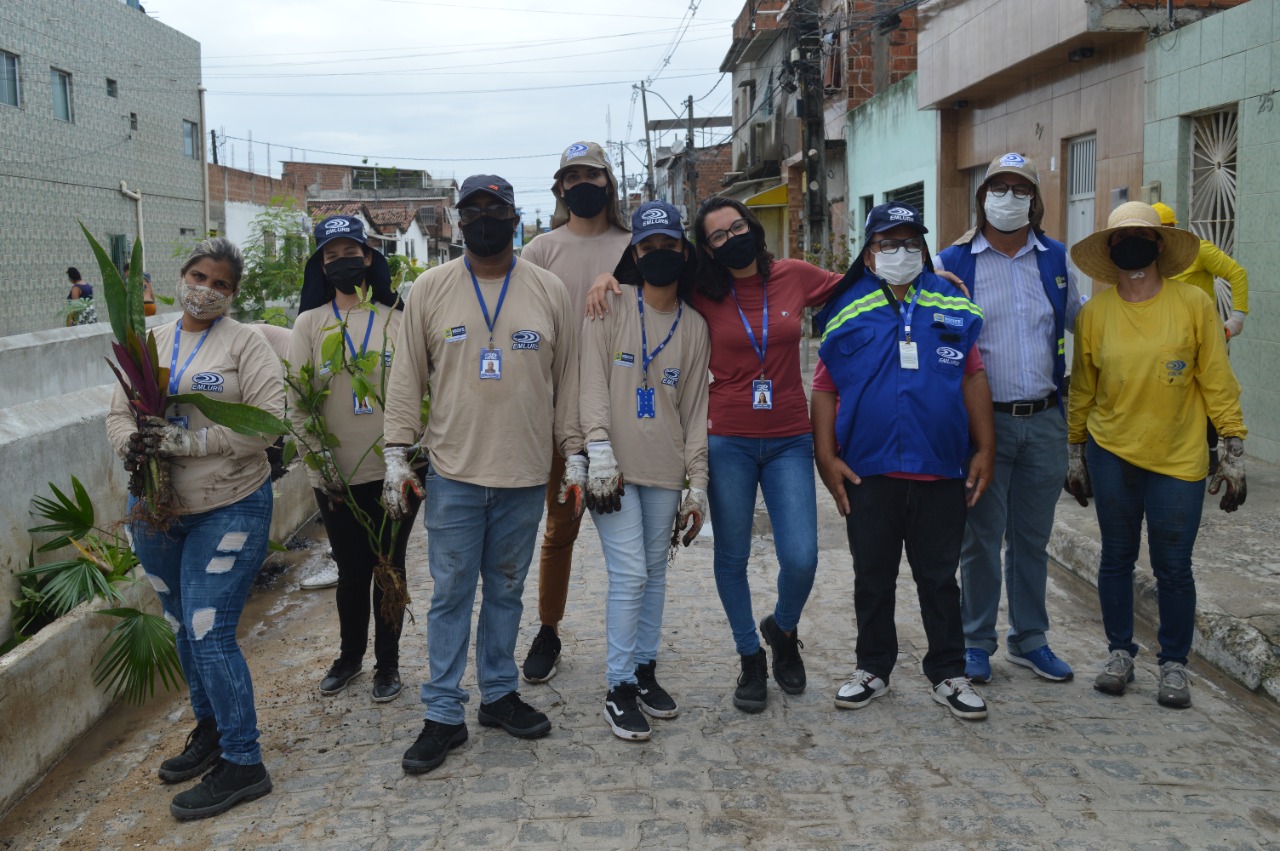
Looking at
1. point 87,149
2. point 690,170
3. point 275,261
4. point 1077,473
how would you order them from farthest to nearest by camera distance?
point 690,170 → point 87,149 → point 275,261 → point 1077,473

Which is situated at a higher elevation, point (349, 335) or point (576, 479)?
point (349, 335)

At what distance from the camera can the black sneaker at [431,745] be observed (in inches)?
164

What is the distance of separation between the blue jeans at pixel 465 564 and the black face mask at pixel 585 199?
1.29 meters

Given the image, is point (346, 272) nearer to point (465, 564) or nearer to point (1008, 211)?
point (465, 564)

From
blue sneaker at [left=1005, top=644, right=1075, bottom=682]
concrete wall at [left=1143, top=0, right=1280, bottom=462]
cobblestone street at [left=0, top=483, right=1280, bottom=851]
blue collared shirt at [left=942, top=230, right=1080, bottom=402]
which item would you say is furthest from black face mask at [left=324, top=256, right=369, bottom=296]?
concrete wall at [left=1143, top=0, right=1280, bottom=462]

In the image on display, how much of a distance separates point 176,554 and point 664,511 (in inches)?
70.0

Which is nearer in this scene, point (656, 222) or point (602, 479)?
point (602, 479)

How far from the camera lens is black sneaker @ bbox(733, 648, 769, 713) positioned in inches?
184

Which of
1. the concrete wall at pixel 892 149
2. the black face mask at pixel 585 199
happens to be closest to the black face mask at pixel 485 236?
the black face mask at pixel 585 199

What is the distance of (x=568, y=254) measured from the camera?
16.5 ft

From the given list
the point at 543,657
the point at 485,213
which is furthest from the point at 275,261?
the point at 485,213

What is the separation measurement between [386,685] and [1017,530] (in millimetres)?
2779

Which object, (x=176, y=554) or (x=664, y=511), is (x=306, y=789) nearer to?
(x=176, y=554)

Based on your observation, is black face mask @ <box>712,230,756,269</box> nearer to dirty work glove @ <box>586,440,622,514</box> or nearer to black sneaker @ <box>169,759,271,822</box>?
dirty work glove @ <box>586,440,622,514</box>
